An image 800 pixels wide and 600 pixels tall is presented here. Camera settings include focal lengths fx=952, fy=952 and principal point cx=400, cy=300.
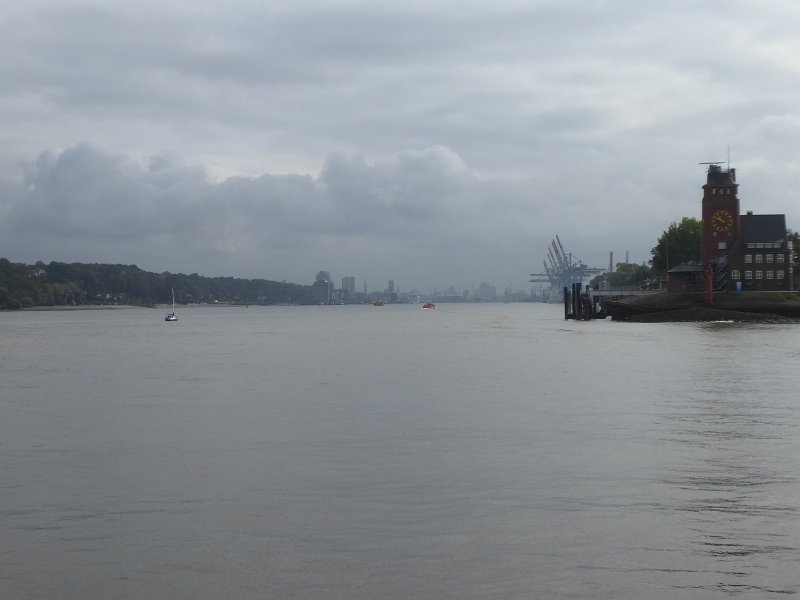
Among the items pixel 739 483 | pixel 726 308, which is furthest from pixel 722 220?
pixel 739 483

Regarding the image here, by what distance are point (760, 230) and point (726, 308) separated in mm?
16042

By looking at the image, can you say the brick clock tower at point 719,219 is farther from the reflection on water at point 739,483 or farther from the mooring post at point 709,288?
the reflection on water at point 739,483

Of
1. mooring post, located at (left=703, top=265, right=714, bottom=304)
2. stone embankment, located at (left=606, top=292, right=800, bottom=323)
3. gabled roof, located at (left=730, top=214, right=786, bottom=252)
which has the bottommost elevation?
stone embankment, located at (left=606, top=292, right=800, bottom=323)

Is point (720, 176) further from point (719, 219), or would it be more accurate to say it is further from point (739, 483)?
point (739, 483)

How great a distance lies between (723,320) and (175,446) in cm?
9113

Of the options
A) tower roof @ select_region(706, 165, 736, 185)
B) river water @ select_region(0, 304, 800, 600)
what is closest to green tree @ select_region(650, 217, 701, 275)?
tower roof @ select_region(706, 165, 736, 185)

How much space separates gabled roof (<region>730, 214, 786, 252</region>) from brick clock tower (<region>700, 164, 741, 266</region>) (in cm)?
94

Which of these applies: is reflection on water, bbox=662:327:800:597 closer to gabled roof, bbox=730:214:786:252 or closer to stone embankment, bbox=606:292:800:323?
stone embankment, bbox=606:292:800:323

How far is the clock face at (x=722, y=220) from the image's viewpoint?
116m

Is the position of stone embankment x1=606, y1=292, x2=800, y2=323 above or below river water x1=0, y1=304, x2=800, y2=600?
above

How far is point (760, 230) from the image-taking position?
114m

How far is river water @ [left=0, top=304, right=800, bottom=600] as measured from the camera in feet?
37.9

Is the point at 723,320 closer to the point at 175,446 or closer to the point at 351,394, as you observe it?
the point at 351,394

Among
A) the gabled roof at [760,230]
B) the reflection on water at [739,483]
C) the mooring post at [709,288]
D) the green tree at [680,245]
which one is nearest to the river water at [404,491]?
the reflection on water at [739,483]
